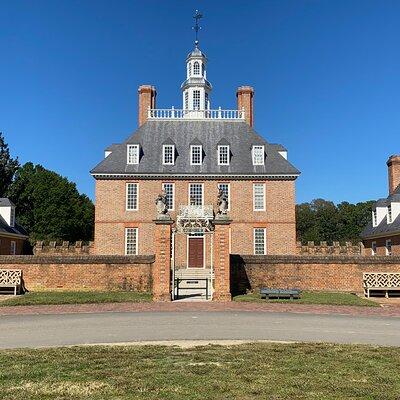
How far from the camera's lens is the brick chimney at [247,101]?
38125 millimetres

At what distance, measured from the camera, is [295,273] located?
→ 21.2 meters

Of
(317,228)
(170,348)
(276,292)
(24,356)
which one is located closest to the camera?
(24,356)

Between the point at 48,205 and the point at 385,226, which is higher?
the point at 48,205

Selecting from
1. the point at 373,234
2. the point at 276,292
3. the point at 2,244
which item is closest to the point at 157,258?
the point at 276,292

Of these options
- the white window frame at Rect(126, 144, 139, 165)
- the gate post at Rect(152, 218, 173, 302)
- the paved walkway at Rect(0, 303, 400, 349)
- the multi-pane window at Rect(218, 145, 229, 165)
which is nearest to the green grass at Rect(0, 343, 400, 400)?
the paved walkway at Rect(0, 303, 400, 349)

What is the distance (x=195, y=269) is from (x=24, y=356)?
24317 millimetres

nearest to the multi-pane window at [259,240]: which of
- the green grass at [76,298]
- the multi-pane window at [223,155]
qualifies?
the multi-pane window at [223,155]

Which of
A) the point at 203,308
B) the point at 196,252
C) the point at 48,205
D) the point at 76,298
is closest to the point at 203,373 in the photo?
the point at 203,308

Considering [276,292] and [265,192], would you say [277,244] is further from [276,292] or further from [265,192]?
[276,292]

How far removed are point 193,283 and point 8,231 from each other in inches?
631

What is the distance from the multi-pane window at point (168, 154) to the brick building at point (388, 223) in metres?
16.4

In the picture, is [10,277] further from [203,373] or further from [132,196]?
[203,373]

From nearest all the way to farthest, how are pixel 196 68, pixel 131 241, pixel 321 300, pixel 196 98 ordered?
pixel 321 300
pixel 131 241
pixel 196 98
pixel 196 68

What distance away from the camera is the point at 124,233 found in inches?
1280
